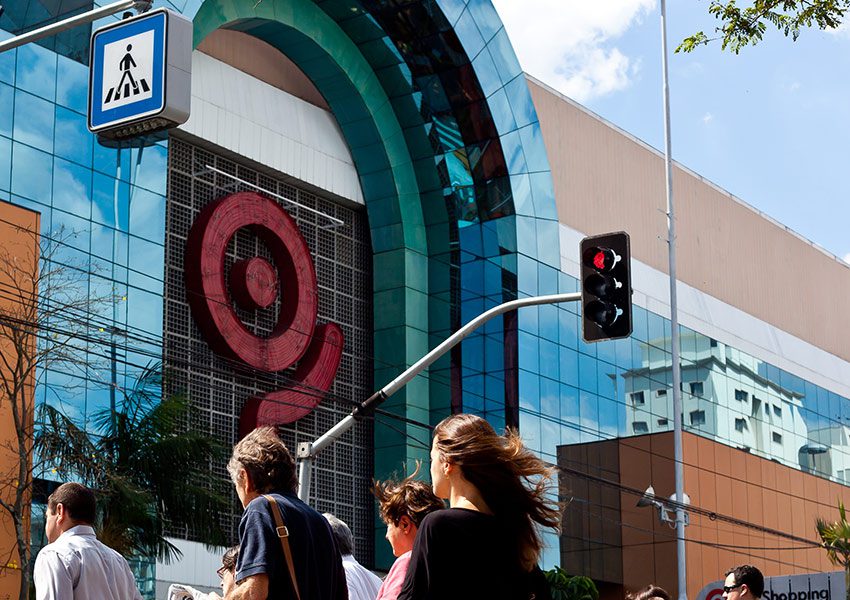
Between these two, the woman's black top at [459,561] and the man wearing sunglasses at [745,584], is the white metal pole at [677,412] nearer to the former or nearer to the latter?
the man wearing sunglasses at [745,584]

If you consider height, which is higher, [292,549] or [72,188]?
[72,188]

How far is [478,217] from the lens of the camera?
A: 38.1 metres

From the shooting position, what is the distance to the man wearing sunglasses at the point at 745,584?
9758 mm

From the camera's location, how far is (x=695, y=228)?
48.5 m

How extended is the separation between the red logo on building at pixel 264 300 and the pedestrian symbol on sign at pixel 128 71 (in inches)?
774

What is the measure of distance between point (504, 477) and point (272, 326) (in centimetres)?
2932

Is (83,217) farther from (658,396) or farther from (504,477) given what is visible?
(504,477)

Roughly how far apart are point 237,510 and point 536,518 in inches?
1051

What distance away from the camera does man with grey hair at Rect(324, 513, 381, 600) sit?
9.05 m

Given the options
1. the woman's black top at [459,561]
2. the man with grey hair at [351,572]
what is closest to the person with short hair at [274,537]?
the woman's black top at [459,561]

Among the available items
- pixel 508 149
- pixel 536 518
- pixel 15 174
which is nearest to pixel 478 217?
pixel 508 149

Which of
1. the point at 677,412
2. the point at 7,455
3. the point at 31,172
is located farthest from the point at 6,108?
the point at 677,412

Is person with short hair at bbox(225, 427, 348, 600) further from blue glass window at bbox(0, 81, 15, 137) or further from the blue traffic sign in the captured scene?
blue glass window at bbox(0, 81, 15, 137)

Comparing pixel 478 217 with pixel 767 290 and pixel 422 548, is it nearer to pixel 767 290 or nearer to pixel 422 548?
pixel 767 290
